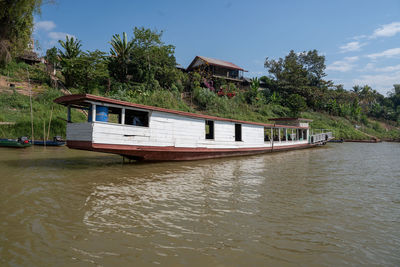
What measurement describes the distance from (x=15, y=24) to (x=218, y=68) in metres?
26.1

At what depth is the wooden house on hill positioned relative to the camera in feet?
119

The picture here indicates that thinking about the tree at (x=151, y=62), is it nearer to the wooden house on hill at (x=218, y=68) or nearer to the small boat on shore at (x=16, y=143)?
the wooden house on hill at (x=218, y=68)

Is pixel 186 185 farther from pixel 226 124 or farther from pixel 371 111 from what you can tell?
pixel 371 111

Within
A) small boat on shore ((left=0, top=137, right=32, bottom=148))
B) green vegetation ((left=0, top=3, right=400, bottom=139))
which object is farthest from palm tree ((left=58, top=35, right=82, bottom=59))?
small boat on shore ((left=0, top=137, right=32, bottom=148))

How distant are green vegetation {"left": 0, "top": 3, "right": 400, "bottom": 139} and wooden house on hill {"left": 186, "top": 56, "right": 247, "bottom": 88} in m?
2.99

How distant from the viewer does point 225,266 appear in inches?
109

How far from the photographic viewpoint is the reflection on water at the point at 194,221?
298 cm

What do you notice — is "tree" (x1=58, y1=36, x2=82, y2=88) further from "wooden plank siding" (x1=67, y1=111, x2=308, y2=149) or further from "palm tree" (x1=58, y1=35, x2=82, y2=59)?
"wooden plank siding" (x1=67, y1=111, x2=308, y2=149)

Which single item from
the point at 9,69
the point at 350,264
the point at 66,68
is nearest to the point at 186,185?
the point at 350,264

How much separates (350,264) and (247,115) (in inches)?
1073

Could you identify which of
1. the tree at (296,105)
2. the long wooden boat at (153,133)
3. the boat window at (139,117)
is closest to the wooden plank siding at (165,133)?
the long wooden boat at (153,133)

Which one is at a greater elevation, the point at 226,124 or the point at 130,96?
the point at 130,96

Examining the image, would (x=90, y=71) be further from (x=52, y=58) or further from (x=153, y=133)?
(x=153, y=133)

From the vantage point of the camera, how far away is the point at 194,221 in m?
4.04
